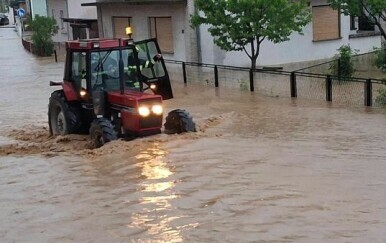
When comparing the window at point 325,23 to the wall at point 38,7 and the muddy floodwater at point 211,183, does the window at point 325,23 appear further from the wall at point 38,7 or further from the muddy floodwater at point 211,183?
the wall at point 38,7

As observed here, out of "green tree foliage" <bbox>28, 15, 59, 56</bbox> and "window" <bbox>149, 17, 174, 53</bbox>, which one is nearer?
"window" <bbox>149, 17, 174, 53</bbox>

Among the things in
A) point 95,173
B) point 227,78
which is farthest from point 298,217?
point 227,78

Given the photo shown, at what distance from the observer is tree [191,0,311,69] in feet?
69.5

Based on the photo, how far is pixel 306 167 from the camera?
9.99 metres

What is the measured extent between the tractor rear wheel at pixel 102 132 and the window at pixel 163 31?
49.9 ft

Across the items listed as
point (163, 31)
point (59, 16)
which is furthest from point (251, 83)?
point (59, 16)

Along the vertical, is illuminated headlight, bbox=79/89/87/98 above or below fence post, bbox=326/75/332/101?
above

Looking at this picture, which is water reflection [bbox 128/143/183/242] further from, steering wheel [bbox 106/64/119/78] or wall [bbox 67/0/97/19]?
wall [bbox 67/0/97/19]

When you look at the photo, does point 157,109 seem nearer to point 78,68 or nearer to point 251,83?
point 78,68

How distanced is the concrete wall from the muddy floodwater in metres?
10.2

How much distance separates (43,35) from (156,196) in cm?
3514

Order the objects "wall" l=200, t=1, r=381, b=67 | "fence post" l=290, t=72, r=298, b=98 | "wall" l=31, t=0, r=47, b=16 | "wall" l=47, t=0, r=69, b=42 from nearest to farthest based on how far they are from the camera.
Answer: "fence post" l=290, t=72, r=298, b=98 < "wall" l=200, t=1, r=381, b=67 < "wall" l=47, t=0, r=69, b=42 < "wall" l=31, t=0, r=47, b=16

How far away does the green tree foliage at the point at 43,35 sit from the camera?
4144 centimetres

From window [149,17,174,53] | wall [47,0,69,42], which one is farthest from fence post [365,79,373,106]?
wall [47,0,69,42]
